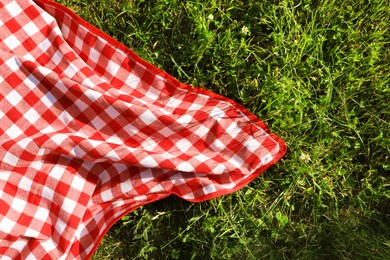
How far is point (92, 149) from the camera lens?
162cm

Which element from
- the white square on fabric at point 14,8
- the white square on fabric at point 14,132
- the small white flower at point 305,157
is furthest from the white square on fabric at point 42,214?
the small white flower at point 305,157

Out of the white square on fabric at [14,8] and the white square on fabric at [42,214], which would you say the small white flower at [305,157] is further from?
the white square on fabric at [14,8]

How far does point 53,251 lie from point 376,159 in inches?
58.9

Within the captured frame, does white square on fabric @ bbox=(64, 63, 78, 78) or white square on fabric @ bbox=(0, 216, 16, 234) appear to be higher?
white square on fabric @ bbox=(64, 63, 78, 78)

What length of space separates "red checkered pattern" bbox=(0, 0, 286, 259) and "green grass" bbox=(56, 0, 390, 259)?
12cm

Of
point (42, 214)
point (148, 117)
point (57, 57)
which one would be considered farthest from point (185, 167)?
point (57, 57)

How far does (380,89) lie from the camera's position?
1714mm

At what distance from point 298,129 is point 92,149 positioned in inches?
35.8

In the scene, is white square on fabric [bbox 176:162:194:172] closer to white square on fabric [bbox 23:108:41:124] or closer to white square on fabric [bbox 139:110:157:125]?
white square on fabric [bbox 139:110:157:125]

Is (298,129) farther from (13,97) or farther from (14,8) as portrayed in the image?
(14,8)

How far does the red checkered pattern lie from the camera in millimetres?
1645

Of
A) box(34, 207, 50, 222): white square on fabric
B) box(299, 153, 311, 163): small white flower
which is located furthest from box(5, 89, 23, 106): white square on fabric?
box(299, 153, 311, 163): small white flower

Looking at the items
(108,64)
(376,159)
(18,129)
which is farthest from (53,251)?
(376,159)

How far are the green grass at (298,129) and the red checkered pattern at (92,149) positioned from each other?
120 millimetres
